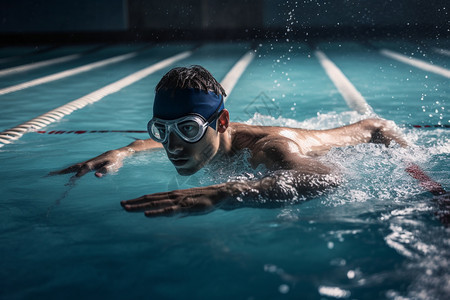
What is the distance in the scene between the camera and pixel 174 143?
2.33 meters

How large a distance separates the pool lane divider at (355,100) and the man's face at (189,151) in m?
1.15

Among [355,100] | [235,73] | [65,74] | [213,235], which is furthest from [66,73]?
[213,235]

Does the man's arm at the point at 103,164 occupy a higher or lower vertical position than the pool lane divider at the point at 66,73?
higher

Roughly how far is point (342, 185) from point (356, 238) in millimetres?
496

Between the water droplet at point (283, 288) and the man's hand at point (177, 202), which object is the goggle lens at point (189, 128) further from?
the water droplet at point (283, 288)

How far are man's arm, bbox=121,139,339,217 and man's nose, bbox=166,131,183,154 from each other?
0.33 m

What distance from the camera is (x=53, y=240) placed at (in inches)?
84.5

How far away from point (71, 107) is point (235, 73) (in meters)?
3.07

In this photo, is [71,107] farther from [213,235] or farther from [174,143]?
[213,235]

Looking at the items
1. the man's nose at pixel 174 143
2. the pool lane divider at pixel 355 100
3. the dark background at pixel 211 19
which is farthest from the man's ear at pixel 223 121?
the dark background at pixel 211 19

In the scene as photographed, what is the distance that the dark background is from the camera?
13.6 meters

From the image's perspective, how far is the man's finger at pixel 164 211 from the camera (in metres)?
1.84

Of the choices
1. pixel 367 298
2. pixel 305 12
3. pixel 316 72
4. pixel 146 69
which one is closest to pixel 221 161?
pixel 367 298

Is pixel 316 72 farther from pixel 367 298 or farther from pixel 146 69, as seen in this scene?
pixel 367 298
